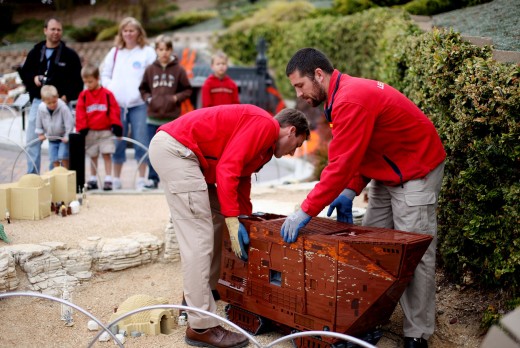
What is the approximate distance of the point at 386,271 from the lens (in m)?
4.07

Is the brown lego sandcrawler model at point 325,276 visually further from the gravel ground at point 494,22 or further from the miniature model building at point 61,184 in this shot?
the miniature model building at point 61,184

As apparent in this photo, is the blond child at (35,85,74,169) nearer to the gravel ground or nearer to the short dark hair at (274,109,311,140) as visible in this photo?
the short dark hair at (274,109,311,140)

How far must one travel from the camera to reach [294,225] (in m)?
4.29

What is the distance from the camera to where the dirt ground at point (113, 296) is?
197 inches

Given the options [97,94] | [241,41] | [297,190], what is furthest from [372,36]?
[241,41]

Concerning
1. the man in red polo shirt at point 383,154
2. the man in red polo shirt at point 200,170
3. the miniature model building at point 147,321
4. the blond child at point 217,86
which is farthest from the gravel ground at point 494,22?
the miniature model building at point 147,321

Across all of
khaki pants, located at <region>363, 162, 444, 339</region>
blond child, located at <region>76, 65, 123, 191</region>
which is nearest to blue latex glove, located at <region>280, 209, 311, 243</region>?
khaki pants, located at <region>363, 162, 444, 339</region>

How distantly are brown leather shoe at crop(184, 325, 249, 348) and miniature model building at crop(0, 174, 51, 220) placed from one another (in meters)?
3.07

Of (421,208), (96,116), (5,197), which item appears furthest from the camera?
(96,116)

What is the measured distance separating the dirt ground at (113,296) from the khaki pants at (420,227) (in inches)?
11.8

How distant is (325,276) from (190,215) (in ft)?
3.63

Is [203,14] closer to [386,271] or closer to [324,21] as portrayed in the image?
[324,21]

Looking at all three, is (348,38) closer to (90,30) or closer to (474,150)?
(474,150)

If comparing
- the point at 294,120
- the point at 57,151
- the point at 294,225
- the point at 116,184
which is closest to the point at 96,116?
the point at 57,151
